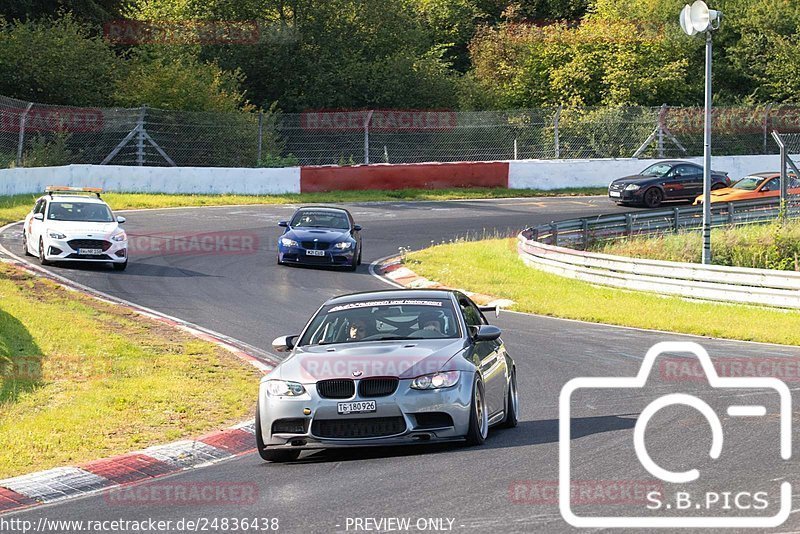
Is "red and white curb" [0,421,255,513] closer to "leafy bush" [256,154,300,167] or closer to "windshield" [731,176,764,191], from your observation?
"windshield" [731,176,764,191]

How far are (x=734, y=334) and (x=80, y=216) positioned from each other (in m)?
14.2

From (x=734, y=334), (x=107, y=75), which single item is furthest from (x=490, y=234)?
(x=107, y=75)

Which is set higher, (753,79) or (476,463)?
(753,79)

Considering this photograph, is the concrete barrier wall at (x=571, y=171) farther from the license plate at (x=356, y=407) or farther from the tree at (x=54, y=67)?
the license plate at (x=356, y=407)

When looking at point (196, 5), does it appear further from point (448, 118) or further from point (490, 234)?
point (490, 234)

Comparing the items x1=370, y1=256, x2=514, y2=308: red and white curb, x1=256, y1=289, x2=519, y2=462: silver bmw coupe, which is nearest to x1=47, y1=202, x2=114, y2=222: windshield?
x1=370, y1=256, x2=514, y2=308: red and white curb

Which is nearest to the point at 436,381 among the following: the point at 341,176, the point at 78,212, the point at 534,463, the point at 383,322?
the point at 534,463

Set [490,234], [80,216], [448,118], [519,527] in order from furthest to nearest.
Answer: [448,118] → [490,234] → [80,216] → [519,527]

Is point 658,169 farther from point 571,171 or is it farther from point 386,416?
point 386,416

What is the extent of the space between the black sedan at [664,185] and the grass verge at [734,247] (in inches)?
327

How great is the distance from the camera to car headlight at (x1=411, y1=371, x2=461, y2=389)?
10281 millimetres

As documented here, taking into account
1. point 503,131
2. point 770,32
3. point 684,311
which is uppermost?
point 770,32

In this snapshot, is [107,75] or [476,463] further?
[107,75]

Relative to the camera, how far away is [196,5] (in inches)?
2175
